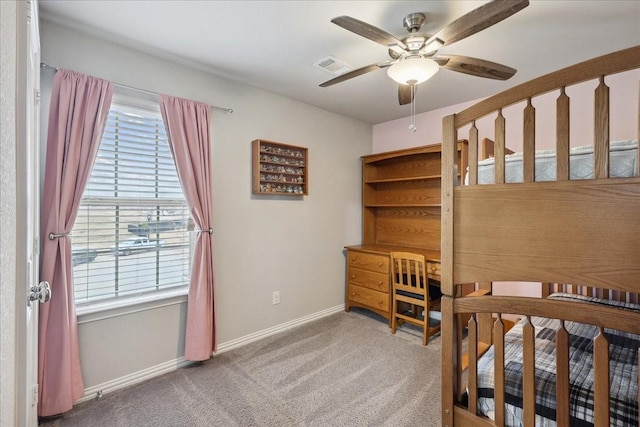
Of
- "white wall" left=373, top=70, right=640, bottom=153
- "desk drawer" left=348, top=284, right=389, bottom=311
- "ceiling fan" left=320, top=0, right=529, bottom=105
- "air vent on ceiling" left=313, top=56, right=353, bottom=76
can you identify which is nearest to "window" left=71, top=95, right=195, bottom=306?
"air vent on ceiling" left=313, top=56, right=353, bottom=76

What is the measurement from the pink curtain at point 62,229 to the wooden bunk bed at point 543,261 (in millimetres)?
2078

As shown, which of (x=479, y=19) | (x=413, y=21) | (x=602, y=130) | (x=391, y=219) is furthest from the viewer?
(x=391, y=219)

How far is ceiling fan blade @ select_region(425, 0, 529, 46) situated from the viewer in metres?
1.21

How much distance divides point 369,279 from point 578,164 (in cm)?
251

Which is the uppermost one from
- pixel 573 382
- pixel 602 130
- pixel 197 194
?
pixel 602 130

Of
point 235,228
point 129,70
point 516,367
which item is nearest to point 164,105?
point 129,70

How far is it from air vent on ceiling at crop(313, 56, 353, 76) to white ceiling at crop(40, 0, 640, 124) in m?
0.05

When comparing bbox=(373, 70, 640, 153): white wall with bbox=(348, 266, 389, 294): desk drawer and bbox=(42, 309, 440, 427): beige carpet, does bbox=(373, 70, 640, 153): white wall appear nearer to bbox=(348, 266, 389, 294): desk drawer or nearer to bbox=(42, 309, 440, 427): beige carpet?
bbox=(348, 266, 389, 294): desk drawer

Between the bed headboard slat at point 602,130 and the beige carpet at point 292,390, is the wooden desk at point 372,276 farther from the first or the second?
the bed headboard slat at point 602,130

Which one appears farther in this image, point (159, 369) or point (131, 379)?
point (159, 369)

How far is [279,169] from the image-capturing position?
296 cm

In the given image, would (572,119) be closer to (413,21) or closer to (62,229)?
(413,21)

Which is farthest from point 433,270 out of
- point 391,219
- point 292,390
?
point 292,390

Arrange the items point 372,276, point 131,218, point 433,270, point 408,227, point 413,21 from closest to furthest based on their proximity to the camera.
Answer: point 413,21 < point 131,218 < point 433,270 < point 372,276 < point 408,227
